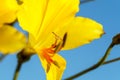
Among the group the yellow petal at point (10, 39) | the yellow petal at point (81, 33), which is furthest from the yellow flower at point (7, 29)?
the yellow petal at point (81, 33)

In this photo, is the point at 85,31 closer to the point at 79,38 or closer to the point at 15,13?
the point at 79,38

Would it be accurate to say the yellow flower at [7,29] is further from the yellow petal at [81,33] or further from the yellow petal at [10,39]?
the yellow petal at [81,33]

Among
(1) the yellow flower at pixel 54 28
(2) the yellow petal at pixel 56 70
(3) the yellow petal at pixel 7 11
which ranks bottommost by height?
(2) the yellow petal at pixel 56 70

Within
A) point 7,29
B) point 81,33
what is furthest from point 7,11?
point 81,33

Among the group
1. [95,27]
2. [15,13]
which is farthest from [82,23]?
[15,13]

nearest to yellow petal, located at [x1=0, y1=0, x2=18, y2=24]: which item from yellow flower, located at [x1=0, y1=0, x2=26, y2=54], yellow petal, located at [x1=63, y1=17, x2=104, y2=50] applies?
yellow flower, located at [x1=0, y1=0, x2=26, y2=54]

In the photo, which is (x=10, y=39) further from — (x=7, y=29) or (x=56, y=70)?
(x=56, y=70)

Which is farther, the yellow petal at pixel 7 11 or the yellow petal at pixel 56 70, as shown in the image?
the yellow petal at pixel 56 70

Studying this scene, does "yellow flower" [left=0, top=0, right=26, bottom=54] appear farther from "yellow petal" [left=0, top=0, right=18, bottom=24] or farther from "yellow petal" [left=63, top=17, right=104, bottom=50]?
"yellow petal" [left=63, top=17, right=104, bottom=50]
